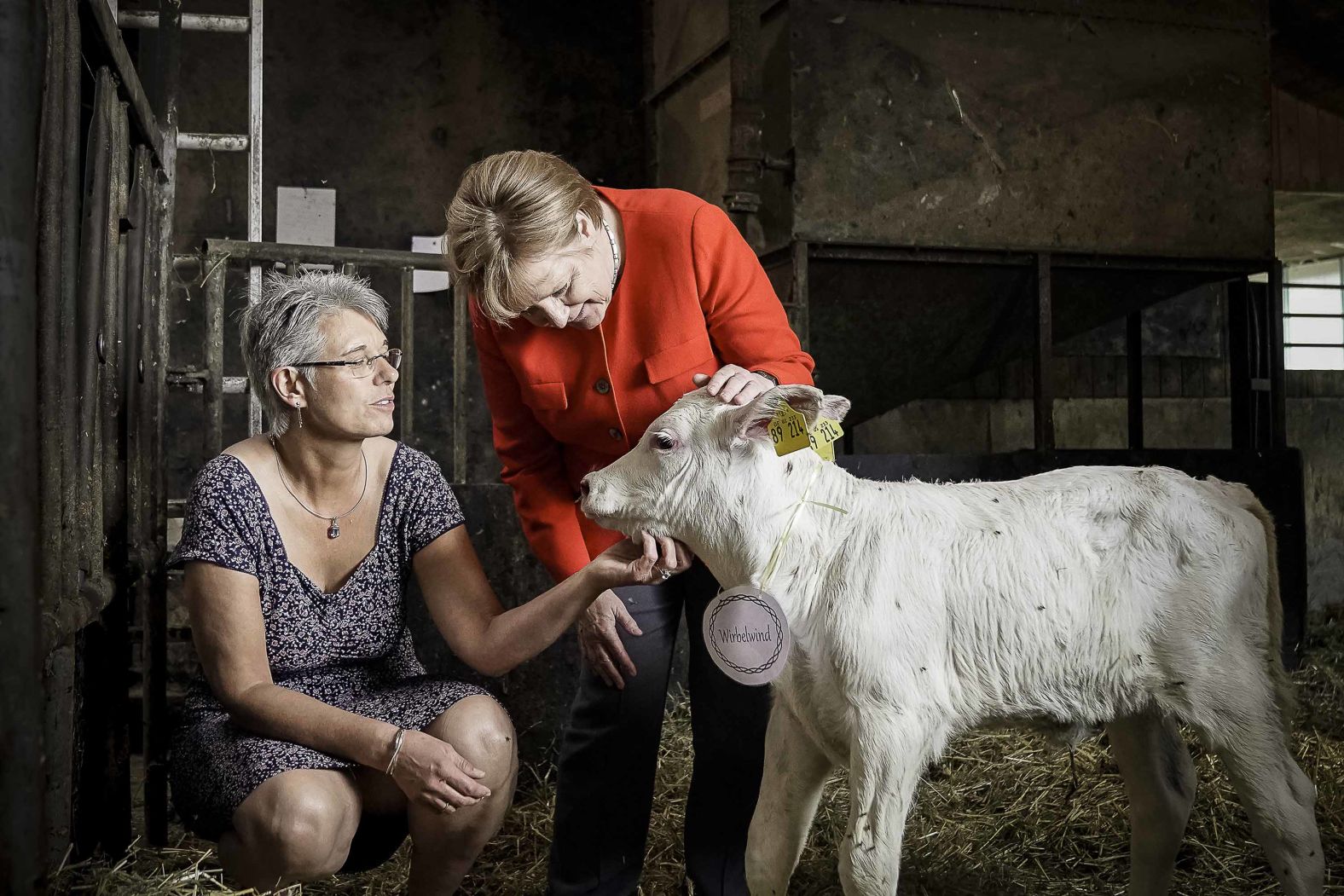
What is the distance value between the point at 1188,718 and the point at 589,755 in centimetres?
130

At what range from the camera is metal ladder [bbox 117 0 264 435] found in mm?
3879

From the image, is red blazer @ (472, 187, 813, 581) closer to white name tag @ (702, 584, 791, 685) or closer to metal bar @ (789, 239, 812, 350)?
white name tag @ (702, 584, 791, 685)

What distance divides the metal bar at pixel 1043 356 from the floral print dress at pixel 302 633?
338 cm

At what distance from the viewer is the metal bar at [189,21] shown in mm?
3584

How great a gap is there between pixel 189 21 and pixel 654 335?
2990mm

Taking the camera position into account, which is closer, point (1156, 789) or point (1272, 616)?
point (1272, 616)

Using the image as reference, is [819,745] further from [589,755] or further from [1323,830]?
[1323,830]

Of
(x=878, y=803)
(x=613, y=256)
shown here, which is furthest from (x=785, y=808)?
(x=613, y=256)

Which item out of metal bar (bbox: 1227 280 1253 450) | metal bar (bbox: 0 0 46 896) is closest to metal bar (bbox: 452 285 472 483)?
metal bar (bbox: 0 0 46 896)

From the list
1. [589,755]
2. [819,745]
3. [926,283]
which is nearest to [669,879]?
[589,755]

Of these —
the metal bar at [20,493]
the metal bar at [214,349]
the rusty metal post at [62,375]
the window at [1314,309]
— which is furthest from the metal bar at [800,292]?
the window at [1314,309]

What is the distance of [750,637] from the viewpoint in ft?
7.02

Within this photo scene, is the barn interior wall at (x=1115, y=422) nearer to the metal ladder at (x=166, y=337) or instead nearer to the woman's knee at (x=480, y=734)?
the metal ladder at (x=166, y=337)

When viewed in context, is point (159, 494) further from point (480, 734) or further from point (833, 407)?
point (833, 407)
